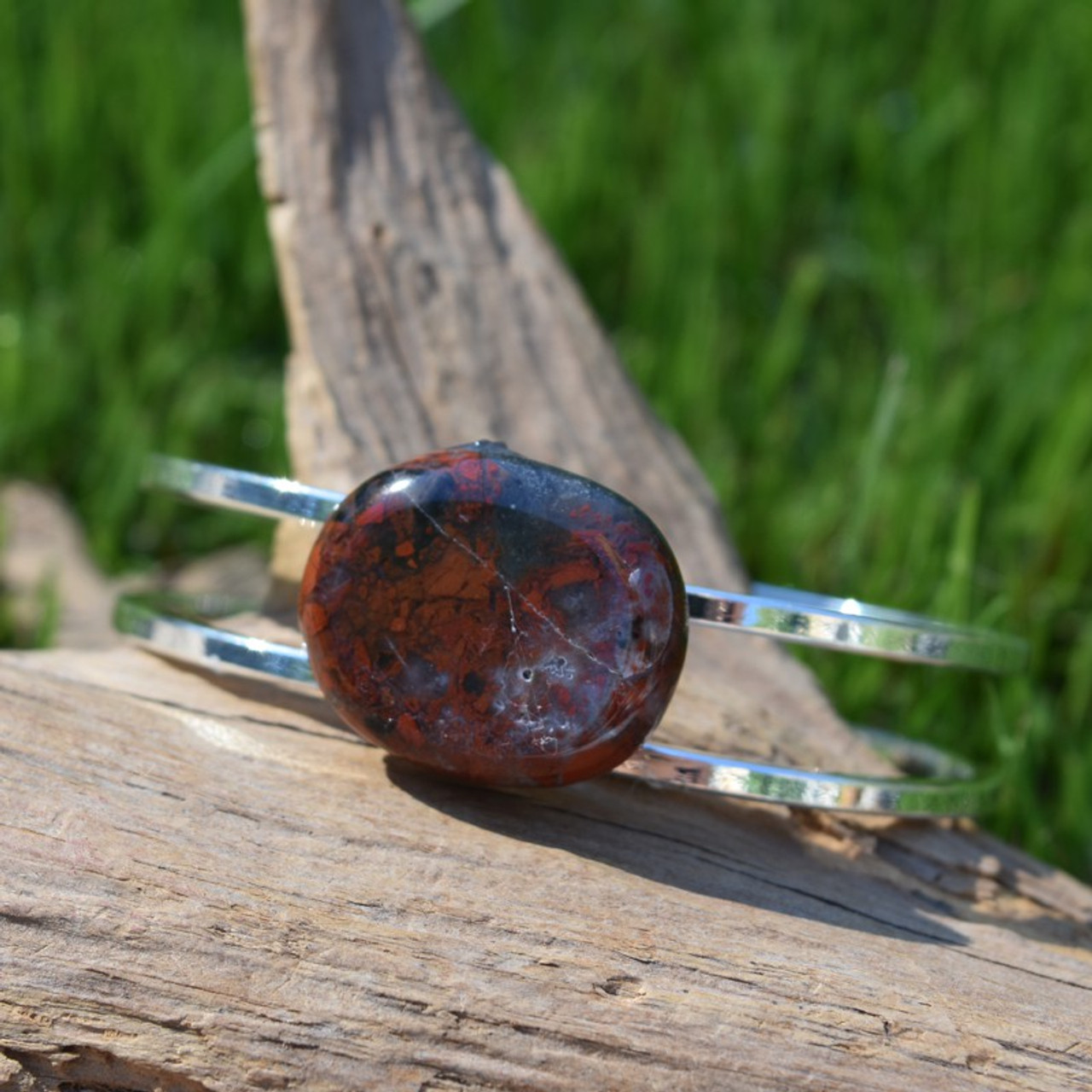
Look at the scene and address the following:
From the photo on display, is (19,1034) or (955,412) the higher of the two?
(955,412)

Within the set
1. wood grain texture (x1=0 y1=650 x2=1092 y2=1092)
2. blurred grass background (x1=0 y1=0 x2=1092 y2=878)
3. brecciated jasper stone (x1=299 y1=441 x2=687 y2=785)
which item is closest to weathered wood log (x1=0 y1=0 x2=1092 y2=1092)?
wood grain texture (x1=0 y1=650 x2=1092 y2=1092)

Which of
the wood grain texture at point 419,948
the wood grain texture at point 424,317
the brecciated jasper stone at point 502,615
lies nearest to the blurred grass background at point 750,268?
the wood grain texture at point 424,317

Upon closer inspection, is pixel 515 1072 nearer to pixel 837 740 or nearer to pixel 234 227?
pixel 837 740

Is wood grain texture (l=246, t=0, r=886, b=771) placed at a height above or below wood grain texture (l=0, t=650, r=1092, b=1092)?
above

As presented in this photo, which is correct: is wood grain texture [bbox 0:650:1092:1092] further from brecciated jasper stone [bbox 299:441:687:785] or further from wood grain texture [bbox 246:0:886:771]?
wood grain texture [bbox 246:0:886:771]

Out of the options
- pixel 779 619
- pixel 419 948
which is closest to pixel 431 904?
pixel 419 948

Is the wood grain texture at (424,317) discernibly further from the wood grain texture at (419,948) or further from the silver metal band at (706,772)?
the wood grain texture at (419,948)

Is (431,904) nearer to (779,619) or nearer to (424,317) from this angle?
(779,619)

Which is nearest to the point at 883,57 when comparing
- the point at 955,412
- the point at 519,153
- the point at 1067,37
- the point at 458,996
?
the point at 1067,37
